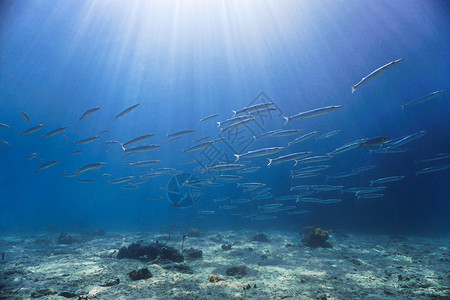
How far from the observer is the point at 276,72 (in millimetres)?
27844

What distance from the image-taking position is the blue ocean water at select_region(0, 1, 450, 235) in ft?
62.1

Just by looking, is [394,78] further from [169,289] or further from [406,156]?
[169,289]

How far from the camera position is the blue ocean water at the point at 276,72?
18938 mm

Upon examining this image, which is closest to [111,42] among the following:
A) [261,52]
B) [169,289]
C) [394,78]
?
[261,52]

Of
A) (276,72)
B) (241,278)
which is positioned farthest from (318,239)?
(276,72)

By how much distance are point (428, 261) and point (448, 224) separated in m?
19.1

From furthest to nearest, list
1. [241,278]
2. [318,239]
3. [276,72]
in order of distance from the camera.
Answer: [276,72]
[318,239]
[241,278]

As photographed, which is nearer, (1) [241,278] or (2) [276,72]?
(1) [241,278]

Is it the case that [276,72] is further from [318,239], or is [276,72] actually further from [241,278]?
[241,278]

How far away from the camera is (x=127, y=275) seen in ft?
19.6

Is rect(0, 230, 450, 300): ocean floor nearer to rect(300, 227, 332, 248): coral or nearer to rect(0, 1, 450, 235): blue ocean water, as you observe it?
rect(300, 227, 332, 248): coral

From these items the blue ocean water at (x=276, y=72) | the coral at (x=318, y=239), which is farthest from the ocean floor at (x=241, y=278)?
the blue ocean water at (x=276, y=72)

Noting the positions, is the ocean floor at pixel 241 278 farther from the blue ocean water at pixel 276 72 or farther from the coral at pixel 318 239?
the blue ocean water at pixel 276 72

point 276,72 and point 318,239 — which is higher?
point 276,72
